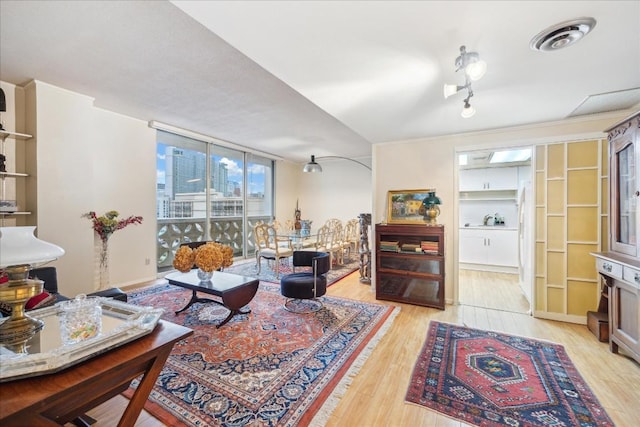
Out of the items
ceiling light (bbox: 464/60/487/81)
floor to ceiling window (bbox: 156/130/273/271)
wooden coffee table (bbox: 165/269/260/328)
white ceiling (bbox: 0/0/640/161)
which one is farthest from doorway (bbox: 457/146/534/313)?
floor to ceiling window (bbox: 156/130/273/271)

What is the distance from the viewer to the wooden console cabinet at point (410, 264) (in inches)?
140

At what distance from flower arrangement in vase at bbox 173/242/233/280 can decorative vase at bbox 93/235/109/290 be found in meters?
1.52

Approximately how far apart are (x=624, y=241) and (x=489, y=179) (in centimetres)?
353

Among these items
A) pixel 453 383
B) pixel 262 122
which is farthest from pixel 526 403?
pixel 262 122

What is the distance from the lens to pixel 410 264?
3721 mm

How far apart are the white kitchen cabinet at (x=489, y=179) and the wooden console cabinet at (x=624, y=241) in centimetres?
307

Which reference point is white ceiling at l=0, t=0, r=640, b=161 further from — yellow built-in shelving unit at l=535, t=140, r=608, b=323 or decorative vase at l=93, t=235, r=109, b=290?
decorative vase at l=93, t=235, r=109, b=290

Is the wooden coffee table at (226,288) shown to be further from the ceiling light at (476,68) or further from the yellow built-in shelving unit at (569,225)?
the yellow built-in shelving unit at (569,225)

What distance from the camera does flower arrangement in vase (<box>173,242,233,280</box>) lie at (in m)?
2.95

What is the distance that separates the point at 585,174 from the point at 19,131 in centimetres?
677

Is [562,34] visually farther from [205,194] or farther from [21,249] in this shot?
[205,194]

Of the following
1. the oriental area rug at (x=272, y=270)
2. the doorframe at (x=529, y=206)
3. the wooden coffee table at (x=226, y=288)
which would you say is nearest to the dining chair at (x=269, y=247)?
the oriental area rug at (x=272, y=270)

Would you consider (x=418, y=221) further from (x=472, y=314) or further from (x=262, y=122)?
(x=262, y=122)

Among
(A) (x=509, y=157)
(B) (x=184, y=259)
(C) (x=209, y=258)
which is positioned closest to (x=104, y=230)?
(B) (x=184, y=259)
